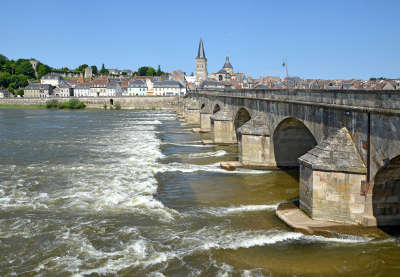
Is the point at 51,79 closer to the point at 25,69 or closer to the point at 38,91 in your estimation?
the point at 38,91

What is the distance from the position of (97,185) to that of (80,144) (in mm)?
16092

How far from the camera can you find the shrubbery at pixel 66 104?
102 m

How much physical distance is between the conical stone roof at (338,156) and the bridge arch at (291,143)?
801 cm

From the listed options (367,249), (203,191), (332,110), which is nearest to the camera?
(367,249)

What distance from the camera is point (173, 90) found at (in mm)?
129375

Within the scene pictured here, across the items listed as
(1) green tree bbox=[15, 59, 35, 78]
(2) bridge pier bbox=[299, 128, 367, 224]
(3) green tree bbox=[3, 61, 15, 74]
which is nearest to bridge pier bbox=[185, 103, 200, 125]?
(2) bridge pier bbox=[299, 128, 367, 224]

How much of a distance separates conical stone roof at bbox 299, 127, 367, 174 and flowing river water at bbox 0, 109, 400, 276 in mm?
2002

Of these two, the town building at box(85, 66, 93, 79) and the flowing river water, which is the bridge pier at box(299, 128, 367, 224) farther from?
the town building at box(85, 66, 93, 79)

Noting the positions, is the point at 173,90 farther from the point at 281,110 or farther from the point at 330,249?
the point at 330,249

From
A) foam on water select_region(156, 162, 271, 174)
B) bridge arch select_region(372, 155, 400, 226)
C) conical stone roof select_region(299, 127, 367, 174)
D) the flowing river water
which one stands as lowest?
the flowing river water

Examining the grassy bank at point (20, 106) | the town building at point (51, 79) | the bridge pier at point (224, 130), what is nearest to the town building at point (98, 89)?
the town building at point (51, 79)

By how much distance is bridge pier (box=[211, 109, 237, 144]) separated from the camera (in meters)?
33.3

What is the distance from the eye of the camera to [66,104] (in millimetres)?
102312

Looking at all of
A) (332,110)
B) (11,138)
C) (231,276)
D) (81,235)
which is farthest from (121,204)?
(11,138)
